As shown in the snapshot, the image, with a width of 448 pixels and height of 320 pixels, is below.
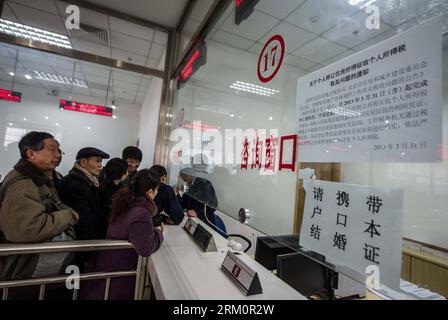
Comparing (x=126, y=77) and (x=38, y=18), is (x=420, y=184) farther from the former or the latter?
(x=126, y=77)

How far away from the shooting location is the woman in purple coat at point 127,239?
3.86ft

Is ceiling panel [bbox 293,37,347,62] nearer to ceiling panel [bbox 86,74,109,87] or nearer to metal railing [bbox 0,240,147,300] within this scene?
metal railing [bbox 0,240,147,300]

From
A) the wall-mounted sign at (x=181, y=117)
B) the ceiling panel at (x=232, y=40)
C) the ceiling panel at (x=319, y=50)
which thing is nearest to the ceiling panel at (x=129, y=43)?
the wall-mounted sign at (x=181, y=117)

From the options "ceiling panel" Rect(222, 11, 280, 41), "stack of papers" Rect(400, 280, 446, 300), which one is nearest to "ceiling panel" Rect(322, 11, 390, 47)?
"ceiling panel" Rect(222, 11, 280, 41)

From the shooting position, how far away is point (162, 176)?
7.05ft

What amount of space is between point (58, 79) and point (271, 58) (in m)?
4.17

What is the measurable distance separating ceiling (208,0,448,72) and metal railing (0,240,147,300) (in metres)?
1.26

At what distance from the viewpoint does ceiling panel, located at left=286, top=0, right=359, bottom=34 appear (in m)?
Result: 0.83

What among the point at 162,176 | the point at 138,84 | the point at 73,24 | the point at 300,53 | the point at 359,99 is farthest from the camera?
the point at 138,84

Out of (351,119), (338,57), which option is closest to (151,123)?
(338,57)

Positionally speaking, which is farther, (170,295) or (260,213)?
(260,213)
